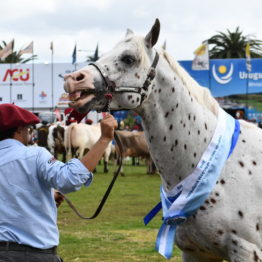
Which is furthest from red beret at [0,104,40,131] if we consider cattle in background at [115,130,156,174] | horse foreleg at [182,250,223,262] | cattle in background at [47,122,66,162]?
cattle in background at [47,122,66,162]

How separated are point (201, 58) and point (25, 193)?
1473 inches

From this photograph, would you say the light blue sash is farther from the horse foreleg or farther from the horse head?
the horse head

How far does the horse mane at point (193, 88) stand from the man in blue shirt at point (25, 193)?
0.85 m

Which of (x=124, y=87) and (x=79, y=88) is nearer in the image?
(x=79, y=88)

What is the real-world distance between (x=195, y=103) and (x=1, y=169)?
1.51 meters

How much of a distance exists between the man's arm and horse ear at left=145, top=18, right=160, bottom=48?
0.79m

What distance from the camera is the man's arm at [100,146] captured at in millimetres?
3242

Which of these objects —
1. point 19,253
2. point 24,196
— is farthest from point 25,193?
point 19,253

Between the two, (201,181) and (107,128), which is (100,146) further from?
(201,181)

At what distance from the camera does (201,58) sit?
39.9 m

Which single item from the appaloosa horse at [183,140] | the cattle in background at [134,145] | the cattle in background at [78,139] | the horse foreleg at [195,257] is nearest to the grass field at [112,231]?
the horse foreleg at [195,257]

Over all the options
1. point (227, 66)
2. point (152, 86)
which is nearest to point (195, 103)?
point (152, 86)

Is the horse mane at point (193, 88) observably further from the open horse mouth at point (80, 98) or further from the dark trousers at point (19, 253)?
the dark trousers at point (19, 253)

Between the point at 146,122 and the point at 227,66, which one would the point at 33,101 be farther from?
the point at 146,122
